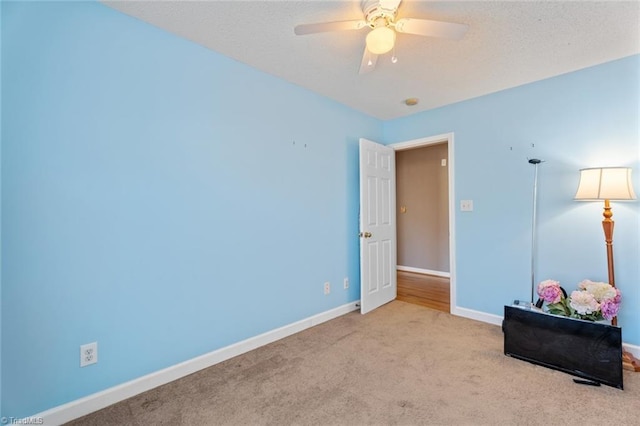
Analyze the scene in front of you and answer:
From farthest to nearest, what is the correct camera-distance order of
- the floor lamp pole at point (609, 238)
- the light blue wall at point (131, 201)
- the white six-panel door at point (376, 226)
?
1. the white six-panel door at point (376, 226)
2. the floor lamp pole at point (609, 238)
3. the light blue wall at point (131, 201)

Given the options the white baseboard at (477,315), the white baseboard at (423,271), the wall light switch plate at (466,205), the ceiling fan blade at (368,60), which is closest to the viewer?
the ceiling fan blade at (368,60)

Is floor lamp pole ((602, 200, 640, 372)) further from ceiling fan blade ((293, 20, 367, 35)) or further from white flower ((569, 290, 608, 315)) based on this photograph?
ceiling fan blade ((293, 20, 367, 35))

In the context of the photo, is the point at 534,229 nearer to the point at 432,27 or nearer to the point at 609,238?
the point at 609,238

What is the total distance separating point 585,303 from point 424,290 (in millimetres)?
2293

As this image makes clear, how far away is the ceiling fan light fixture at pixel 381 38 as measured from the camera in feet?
5.37

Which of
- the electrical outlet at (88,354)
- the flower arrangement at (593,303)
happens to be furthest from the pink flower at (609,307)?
the electrical outlet at (88,354)

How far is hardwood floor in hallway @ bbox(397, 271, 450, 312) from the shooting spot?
3.71 meters

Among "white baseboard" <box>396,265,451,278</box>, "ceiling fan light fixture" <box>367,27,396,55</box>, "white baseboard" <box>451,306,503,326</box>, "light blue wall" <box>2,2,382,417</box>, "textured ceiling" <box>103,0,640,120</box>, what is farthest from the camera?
"white baseboard" <box>396,265,451,278</box>

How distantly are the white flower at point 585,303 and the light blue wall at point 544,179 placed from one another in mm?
550

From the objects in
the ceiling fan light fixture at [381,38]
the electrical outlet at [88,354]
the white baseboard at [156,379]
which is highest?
the ceiling fan light fixture at [381,38]

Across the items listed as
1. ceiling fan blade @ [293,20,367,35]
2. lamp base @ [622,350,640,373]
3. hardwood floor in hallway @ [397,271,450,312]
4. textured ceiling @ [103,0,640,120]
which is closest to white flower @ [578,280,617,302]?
lamp base @ [622,350,640,373]

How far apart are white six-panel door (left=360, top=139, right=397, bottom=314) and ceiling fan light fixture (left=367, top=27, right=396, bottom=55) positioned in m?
1.67

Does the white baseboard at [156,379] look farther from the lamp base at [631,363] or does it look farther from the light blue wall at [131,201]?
the lamp base at [631,363]

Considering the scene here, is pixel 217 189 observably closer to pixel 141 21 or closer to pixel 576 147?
pixel 141 21
